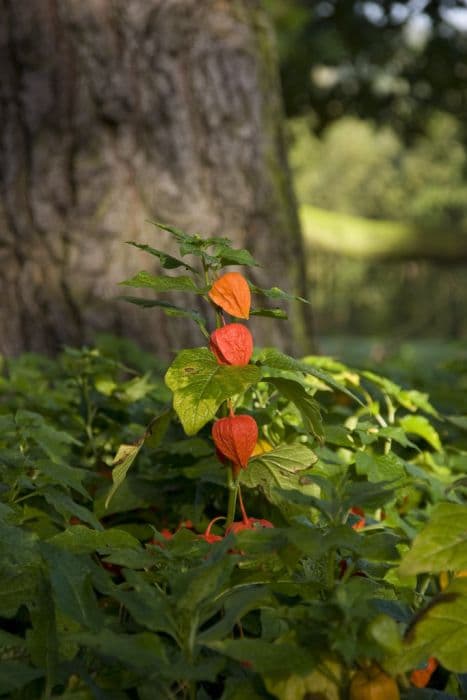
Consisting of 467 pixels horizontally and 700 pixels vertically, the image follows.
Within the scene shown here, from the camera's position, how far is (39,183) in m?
3.09

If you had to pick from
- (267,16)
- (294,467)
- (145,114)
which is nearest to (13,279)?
(145,114)

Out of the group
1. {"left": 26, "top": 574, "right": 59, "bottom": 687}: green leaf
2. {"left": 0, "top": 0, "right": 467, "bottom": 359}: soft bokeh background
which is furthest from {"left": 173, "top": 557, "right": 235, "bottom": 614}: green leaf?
{"left": 0, "top": 0, "right": 467, "bottom": 359}: soft bokeh background

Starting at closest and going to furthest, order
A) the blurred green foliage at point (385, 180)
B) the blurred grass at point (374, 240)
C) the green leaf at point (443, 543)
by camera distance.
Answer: the green leaf at point (443, 543) → the blurred grass at point (374, 240) → the blurred green foliage at point (385, 180)

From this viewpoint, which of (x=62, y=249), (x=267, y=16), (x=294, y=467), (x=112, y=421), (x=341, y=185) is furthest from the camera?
(x=341, y=185)

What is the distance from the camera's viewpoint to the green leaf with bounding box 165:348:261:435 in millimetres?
1085

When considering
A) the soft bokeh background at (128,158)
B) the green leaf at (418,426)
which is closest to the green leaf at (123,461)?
the green leaf at (418,426)

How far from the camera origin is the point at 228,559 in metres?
0.85

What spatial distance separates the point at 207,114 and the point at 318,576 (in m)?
2.41

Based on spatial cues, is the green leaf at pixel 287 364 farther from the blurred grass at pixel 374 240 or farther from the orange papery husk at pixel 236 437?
the blurred grass at pixel 374 240

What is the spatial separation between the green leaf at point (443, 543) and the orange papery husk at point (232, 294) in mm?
363

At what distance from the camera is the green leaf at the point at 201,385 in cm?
108

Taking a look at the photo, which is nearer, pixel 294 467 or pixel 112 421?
pixel 294 467

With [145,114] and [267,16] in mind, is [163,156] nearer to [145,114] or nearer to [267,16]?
[145,114]

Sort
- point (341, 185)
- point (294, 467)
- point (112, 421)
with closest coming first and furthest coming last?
1. point (294, 467)
2. point (112, 421)
3. point (341, 185)
